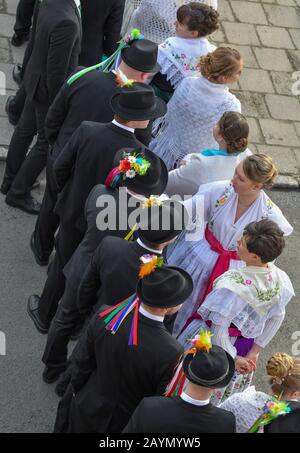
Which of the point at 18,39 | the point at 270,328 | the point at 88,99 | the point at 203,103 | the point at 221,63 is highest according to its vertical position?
the point at 221,63

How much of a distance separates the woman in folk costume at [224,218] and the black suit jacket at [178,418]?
1662mm

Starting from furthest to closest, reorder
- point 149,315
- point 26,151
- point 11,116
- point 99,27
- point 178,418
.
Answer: point 11,116
point 99,27
point 26,151
point 149,315
point 178,418

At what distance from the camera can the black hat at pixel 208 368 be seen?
3836mm

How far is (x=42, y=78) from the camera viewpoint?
6250mm

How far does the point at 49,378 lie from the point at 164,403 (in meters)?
1.87

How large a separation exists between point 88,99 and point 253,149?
9.62 ft

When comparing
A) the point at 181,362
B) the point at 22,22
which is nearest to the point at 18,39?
the point at 22,22

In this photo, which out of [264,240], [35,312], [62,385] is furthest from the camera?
[35,312]

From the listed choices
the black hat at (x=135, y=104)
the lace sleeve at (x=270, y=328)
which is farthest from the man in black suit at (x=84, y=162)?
the lace sleeve at (x=270, y=328)

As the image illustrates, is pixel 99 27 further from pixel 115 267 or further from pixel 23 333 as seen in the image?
pixel 115 267

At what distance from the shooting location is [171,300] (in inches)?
165

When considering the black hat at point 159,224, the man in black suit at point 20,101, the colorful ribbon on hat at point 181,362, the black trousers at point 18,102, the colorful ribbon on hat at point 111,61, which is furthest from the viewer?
the black trousers at point 18,102

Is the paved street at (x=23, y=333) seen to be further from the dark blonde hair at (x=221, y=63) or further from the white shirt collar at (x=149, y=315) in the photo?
the dark blonde hair at (x=221, y=63)

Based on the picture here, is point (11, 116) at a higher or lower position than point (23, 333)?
Answer: higher
